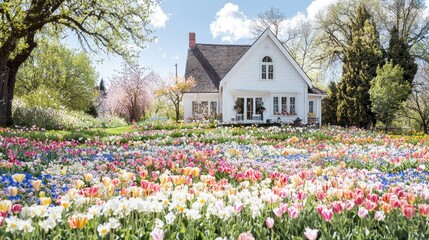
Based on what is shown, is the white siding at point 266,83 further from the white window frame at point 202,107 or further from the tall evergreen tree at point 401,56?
the tall evergreen tree at point 401,56

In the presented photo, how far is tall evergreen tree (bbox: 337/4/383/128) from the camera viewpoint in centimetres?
2983

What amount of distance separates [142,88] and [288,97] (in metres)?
16.8

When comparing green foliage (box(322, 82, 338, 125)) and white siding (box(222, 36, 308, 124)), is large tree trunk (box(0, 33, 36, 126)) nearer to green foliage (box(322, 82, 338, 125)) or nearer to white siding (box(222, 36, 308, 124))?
white siding (box(222, 36, 308, 124))

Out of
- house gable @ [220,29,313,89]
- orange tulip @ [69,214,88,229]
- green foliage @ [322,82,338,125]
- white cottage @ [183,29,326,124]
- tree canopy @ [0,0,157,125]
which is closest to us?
orange tulip @ [69,214,88,229]

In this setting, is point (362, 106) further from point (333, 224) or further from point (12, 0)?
point (333, 224)

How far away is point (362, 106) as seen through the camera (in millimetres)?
29750

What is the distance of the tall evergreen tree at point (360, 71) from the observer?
97.9 ft

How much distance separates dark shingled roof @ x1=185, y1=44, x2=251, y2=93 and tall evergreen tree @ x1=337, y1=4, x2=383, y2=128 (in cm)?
917

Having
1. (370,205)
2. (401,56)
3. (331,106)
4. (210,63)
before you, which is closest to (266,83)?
(210,63)

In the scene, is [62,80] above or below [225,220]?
above

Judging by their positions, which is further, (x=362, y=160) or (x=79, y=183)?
(x=362, y=160)

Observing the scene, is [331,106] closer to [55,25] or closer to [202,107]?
[202,107]

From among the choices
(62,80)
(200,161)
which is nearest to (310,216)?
(200,161)

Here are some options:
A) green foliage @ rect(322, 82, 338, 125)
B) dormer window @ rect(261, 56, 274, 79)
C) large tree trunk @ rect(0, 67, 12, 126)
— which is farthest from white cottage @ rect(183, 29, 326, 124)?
large tree trunk @ rect(0, 67, 12, 126)
